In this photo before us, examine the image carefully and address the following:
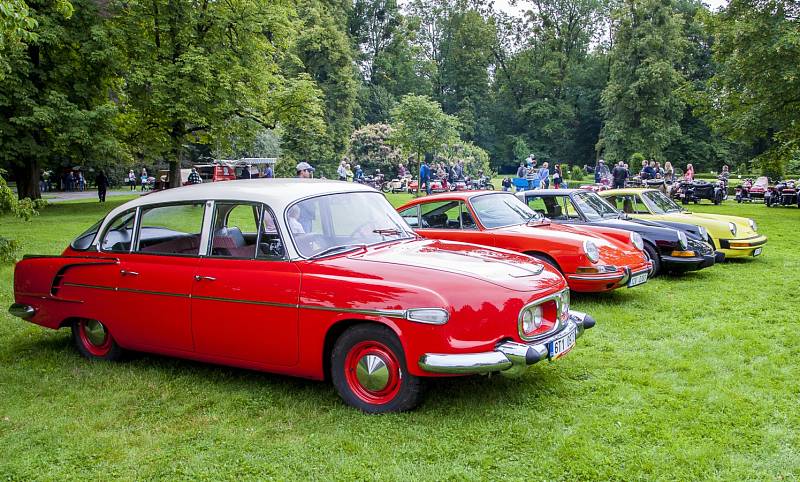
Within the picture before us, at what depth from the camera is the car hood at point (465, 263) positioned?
4.68m

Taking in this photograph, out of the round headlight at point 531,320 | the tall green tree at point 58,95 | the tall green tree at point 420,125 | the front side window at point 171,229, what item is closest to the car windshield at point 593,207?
the round headlight at point 531,320

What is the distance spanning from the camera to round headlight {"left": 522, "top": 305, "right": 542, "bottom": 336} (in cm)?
466

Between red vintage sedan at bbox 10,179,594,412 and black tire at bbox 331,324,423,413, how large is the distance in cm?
1

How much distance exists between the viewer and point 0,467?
4.01 metres

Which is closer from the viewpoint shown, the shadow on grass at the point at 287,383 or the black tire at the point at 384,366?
the black tire at the point at 384,366

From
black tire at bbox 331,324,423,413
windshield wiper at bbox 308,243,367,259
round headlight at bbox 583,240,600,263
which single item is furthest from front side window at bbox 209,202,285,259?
round headlight at bbox 583,240,600,263

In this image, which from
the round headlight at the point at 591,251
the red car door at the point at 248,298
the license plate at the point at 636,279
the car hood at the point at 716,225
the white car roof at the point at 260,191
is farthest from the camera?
the car hood at the point at 716,225

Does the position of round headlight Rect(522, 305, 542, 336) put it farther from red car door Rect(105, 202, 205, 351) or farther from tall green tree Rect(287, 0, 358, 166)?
tall green tree Rect(287, 0, 358, 166)

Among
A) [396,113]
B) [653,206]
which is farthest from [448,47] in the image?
→ [653,206]

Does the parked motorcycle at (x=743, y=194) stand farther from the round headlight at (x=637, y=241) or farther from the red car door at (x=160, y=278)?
the red car door at (x=160, y=278)

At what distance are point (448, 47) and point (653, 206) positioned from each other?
6633 cm

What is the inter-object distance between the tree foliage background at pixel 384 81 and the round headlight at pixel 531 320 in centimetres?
560

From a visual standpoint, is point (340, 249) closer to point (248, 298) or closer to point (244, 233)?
point (248, 298)

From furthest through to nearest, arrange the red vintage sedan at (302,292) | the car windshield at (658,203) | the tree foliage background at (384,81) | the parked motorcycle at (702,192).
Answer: the parked motorcycle at (702,192)
the tree foliage background at (384,81)
the car windshield at (658,203)
the red vintage sedan at (302,292)
